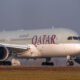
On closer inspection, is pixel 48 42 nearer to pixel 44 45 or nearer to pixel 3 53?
pixel 44 45

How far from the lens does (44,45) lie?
42.2 m

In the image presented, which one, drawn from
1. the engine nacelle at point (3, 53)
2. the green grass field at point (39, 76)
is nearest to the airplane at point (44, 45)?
the engine nacelle at point (3, 53)

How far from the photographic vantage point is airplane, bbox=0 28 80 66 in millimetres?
40938

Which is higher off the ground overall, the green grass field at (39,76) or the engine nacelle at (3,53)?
the engine nacelle at (3,53)

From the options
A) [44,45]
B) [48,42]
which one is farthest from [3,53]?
[48,42]

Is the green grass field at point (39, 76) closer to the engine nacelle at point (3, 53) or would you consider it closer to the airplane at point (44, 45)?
the airplane at point (44, 45)

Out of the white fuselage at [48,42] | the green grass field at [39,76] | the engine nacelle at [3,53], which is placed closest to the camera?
the green grass field at [39,76]

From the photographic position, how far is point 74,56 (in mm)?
41938

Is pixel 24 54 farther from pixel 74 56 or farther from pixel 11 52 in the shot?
pixel 74 56

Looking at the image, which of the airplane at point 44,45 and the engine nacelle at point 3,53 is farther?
the engine nacelle at point 3,53

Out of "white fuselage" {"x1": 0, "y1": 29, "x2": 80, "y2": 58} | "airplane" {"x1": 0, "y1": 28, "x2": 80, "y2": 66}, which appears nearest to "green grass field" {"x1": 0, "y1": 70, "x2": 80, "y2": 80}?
"airplane" {"x1": 0, "y1": 28, "x2": 80, "y2": 66}

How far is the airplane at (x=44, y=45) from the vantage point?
40938 millimetres

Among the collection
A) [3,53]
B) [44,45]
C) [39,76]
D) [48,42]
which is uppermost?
[48,42]

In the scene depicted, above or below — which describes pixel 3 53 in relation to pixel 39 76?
above
